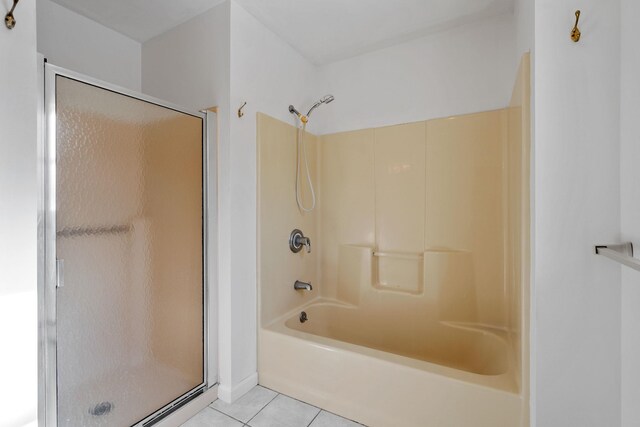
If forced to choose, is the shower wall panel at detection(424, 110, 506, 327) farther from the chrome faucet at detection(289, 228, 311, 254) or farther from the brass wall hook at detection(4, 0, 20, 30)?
the brass wall hook at detection(4, 0, 20, 30)

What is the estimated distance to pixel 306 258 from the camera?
7.37ft

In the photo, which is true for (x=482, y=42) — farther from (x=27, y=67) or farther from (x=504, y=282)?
(x=27, y=67)

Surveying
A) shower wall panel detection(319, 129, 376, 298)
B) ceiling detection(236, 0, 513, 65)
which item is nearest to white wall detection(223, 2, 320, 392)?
ceiling detection(236, 0, 513, 65)

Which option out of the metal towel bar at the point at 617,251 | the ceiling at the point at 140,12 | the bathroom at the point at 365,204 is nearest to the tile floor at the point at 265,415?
the bathroom at the point at 365,204

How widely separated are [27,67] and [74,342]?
3.37 ft

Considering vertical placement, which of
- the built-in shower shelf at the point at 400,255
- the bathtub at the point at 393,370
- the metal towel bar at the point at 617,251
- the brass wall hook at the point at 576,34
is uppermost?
the brass wall hook at the point at 576,34

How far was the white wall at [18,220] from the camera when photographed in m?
0.89

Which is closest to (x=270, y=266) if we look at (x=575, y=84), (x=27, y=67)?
(x=27, y=67)

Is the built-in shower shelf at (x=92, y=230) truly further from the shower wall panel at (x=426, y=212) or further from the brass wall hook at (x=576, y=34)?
the brass wall hook at (x=576, y=34)

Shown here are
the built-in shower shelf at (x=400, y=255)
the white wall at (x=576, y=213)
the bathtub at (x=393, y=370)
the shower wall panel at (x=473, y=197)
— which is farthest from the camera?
the built-in shower shelf at (x=400, y=255)

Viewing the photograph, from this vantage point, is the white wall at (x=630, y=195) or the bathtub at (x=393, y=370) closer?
the white wall at (x=630, y=195)

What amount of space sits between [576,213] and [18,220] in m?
1.89

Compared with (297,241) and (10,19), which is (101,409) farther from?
(10,19)

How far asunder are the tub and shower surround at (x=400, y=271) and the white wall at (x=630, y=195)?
314 millimetres
